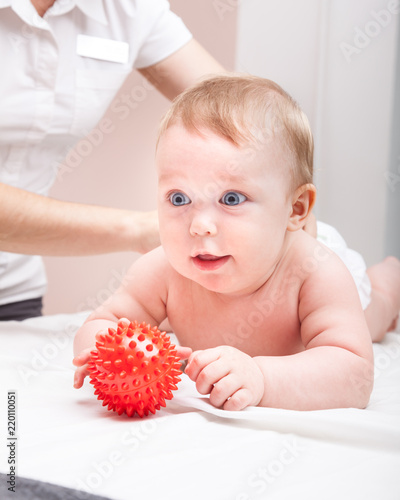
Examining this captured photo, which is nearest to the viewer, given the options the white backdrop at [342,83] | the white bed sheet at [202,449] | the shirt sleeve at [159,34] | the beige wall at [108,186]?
the white bed sheet at [202,449]

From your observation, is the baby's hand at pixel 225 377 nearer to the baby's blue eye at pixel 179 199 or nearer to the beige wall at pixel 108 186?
the baby's blue eye at pixel 179 199

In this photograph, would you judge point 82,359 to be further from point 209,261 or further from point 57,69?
point 57,69

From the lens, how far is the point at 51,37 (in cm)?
114

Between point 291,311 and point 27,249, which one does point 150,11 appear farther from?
point 291,311

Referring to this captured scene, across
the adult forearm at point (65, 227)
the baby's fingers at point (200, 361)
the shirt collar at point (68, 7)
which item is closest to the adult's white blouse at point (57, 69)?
the shirt collar at point (68, 7)

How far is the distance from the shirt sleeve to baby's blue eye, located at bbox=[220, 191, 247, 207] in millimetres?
676

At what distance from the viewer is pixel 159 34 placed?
50.1 inches

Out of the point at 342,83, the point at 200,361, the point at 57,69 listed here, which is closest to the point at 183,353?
the point at 200,361

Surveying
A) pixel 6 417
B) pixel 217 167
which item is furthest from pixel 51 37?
pixel 6 417

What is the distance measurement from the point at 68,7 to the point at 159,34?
21 centimetres

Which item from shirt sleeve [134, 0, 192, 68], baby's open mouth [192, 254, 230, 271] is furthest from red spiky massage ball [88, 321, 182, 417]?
shirt sleeve [134, 0, 192, 68]

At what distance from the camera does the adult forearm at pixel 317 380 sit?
26.1 inches

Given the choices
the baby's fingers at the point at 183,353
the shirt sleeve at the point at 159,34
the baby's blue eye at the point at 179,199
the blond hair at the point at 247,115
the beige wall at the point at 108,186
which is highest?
the shirt sleeve at the point at 159,34

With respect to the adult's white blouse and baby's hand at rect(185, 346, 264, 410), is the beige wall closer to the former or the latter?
the adult's white blouse
